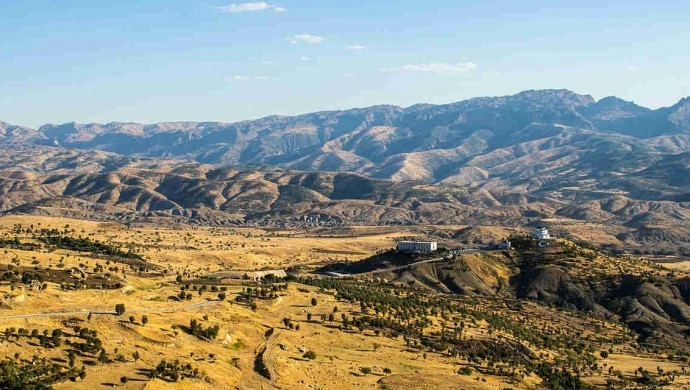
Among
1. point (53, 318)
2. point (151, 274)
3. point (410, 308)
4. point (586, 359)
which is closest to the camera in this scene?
point (53, 318)

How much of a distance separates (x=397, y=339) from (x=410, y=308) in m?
24.4

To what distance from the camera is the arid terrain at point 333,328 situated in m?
81.4

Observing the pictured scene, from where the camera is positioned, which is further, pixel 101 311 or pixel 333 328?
pixel 333 328

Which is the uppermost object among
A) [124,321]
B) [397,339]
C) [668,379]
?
[124,321]

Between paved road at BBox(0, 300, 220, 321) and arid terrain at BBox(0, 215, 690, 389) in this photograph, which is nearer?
arid terrain at BBox(0, 215, 690, 389)

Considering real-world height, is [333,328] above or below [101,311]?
below

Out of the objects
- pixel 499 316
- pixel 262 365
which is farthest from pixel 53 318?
pixel 499 316

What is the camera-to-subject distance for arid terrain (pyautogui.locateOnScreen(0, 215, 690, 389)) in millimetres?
81375

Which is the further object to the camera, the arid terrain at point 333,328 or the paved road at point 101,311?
the paved road at point 101,311

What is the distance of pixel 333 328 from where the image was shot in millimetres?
117062

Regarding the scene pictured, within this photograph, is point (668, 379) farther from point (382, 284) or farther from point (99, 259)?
point (99, 259)

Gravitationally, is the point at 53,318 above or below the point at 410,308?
above

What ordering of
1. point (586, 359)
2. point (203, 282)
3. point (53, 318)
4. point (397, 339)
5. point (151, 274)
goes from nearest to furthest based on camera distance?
point (53, 318) → point (397, 339) → point (586, 359) → point (203, 282) → point (151, 274)

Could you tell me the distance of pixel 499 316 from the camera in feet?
505
